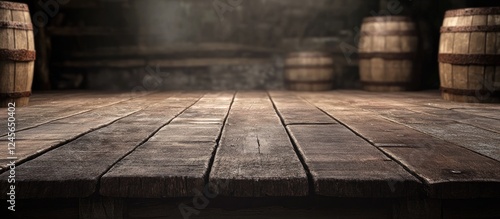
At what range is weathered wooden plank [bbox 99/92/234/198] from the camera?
4.46 feet

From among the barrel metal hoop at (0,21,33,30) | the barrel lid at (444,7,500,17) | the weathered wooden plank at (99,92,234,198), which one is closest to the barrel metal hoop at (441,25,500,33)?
the barrel lid at (444,7,500,17)

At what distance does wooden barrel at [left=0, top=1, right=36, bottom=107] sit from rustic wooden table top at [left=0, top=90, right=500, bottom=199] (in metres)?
0.80

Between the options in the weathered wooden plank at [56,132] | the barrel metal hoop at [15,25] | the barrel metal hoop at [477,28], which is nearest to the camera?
the weathered wooden plank at [56,132]

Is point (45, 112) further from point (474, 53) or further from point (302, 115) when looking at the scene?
point (474, 53)

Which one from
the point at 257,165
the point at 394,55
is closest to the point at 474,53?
the point at 394,55

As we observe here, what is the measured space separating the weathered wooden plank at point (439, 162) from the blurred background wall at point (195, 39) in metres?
3.78

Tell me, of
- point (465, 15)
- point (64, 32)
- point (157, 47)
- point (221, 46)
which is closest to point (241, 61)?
point (221, 46)

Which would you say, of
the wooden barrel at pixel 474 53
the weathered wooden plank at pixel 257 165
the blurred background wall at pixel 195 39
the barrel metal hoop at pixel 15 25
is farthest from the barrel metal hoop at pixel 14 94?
the wooden barrel at pixel 474 53

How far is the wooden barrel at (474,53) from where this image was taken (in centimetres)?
374

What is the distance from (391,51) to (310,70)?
97 centimetres

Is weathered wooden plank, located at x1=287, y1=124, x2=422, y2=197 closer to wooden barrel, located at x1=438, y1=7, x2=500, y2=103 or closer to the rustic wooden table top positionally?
the rustic wooden table top

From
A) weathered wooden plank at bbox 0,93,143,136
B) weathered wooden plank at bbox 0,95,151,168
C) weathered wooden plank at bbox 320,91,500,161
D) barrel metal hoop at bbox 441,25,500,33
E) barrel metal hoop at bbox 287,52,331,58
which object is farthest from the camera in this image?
barrel metal hoop at bbox 287,52,331,58

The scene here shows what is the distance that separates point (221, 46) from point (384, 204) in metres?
4.82

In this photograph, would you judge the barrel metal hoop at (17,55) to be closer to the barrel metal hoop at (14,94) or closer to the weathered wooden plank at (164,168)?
the barrel metal hoop at (14,94)
